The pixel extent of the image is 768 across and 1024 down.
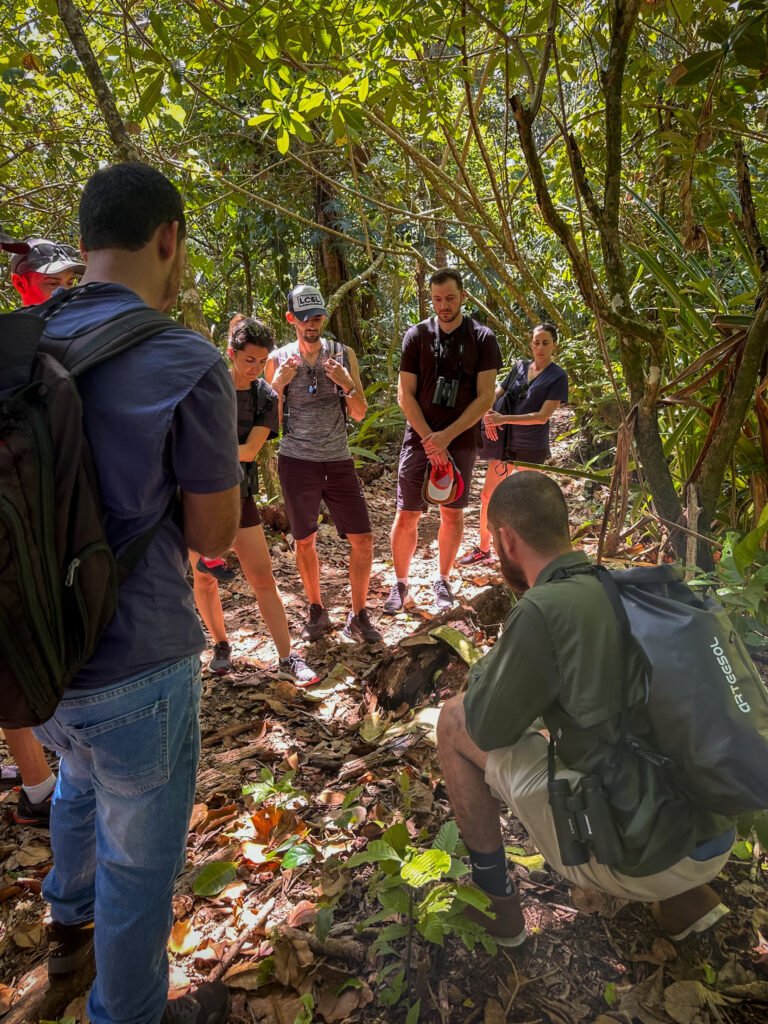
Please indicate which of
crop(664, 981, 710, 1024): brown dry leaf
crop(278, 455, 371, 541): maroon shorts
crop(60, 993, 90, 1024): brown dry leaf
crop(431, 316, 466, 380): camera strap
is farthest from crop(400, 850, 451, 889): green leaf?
crop(431, 316, 466, 380): camera strap

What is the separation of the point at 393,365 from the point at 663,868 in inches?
343

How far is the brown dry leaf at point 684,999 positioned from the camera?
5.53 feet

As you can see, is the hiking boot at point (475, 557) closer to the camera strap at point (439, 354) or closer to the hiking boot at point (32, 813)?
the camera strap at point (439, 354)

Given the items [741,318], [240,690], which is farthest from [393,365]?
[741,318]

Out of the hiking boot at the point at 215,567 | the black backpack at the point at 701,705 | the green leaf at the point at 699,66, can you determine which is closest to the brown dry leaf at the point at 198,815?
the hiking boot at the point at 215,567

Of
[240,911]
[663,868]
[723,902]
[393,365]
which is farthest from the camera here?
[393,365]

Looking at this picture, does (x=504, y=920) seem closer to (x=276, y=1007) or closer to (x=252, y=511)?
(x=276, y=1007)

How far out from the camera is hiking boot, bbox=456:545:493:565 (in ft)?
18.0

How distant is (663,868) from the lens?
5.23 feet

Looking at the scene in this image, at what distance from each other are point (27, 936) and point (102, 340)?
6.95ft

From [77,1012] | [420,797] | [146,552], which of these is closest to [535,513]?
[146,552]

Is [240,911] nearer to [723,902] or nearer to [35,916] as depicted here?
[35,916]

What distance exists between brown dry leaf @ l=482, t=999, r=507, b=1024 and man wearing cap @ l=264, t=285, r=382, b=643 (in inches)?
95.9

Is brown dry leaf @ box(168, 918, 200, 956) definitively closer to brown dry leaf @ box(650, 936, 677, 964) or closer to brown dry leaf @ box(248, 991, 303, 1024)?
brown dry leaf @ box(248, 991, 303, 1024)
